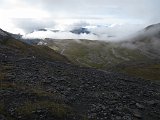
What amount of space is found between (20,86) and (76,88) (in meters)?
7.22

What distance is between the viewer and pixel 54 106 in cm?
3148

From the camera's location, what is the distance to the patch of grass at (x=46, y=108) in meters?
29.6

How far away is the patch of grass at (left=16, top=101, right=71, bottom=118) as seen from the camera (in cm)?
2961

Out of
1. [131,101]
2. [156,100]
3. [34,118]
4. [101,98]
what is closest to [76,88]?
[101,98]

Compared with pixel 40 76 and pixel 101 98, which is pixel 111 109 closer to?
pixel 101 98

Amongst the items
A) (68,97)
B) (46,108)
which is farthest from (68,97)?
(46,108)

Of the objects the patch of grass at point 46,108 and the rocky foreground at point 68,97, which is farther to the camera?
the rocky foreground at point 68,97

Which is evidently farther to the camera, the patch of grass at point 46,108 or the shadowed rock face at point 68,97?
the shadowed rock face at point 68,97

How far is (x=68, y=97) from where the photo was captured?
119 feet

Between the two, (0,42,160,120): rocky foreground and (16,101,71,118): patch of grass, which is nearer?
(16,101,71,118): patch of grass

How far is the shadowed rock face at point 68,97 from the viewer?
30206mm

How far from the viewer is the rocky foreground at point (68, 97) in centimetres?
3014

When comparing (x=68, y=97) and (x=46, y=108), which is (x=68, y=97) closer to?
(x=68, y=97)

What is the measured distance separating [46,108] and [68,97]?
19.3ft
